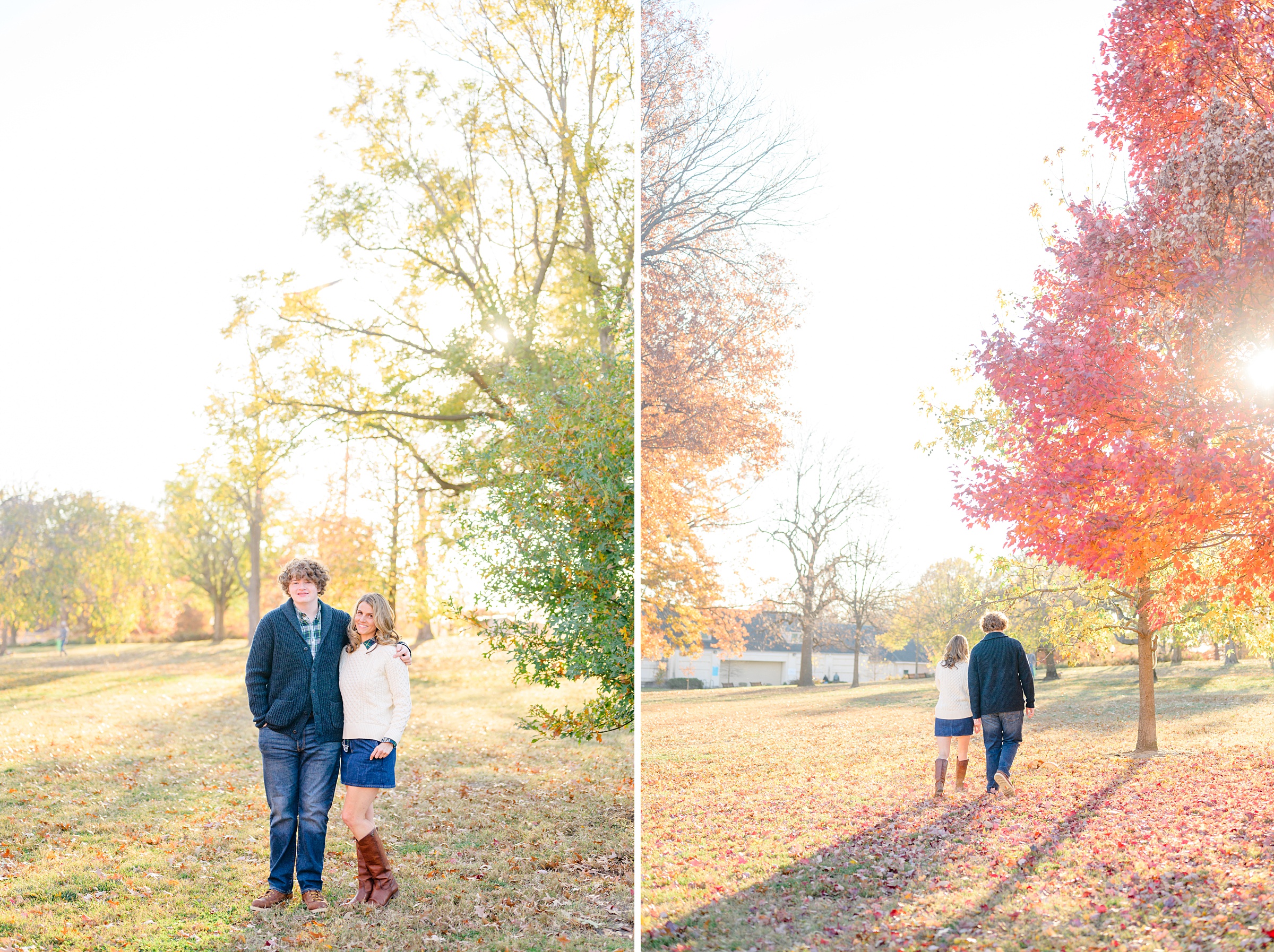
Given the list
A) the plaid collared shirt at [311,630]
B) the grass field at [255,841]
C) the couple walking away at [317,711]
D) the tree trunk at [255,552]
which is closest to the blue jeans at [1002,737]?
the grass field at [255,841]

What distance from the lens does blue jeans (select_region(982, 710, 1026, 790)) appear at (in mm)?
3654

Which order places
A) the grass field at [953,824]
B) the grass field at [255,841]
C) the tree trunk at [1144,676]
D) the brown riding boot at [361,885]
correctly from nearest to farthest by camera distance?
the grass field at [953,824], the tree trunk at [1144,676], the grass field at [255,841], the brown riding boot at [361,885]

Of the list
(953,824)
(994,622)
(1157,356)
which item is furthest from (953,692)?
(1157,356)

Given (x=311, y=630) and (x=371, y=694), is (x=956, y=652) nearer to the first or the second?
(x=371, y=694)

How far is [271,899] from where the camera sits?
161 inches

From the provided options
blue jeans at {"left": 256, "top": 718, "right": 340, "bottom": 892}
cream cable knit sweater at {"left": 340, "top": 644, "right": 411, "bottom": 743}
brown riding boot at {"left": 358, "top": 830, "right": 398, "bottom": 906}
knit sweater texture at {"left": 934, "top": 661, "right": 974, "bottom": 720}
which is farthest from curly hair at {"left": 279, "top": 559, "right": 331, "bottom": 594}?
knit sweater texture at {"left": 934, "top": 661, "right": 974, "bottom": 720}

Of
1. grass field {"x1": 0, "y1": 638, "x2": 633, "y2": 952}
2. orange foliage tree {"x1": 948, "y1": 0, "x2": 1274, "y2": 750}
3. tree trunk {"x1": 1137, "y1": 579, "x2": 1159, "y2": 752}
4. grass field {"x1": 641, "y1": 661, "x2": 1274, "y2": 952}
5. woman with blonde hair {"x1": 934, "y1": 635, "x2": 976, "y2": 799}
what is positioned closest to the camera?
grass field {"x1": 641, "y1": 661, "x2": 1274, "y2": 952}

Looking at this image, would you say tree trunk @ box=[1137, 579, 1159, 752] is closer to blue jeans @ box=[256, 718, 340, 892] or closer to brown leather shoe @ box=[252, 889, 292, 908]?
blue jeans @ box=[256, 718, 340, 892]

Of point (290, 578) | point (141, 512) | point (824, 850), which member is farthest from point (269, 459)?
point (824, 850)

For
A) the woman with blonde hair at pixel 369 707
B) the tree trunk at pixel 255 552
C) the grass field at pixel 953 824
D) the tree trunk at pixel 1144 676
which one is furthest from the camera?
the tree trunk at pixel 255 552

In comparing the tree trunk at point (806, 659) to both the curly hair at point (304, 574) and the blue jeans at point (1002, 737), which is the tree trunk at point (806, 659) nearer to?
the blue jeans at point (1002, 737)

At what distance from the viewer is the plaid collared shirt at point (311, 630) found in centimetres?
404

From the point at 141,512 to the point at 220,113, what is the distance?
5.63m

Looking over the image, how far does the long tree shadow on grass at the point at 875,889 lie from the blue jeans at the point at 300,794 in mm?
1705
